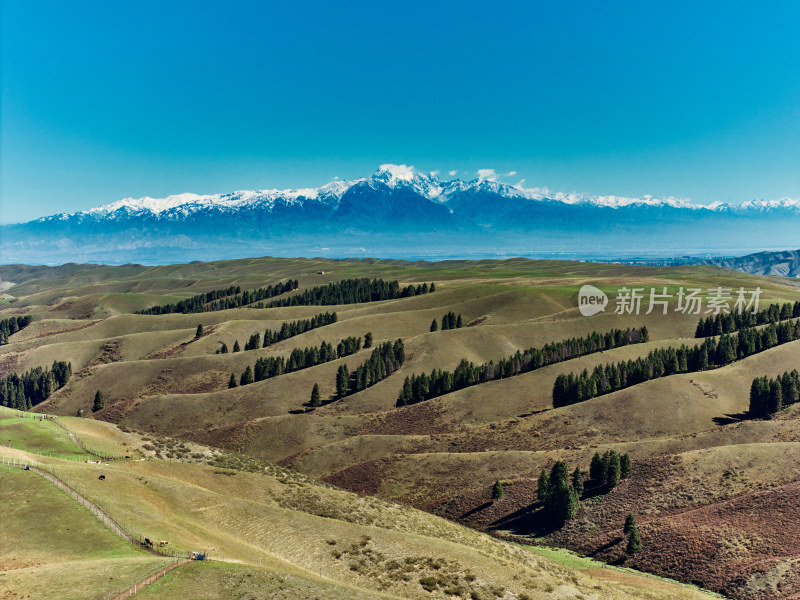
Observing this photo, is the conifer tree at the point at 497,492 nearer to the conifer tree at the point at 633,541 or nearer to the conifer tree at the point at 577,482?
the conifer tree at the point at 577,482

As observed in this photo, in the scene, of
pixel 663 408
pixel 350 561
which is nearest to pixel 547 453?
pixel 663 408

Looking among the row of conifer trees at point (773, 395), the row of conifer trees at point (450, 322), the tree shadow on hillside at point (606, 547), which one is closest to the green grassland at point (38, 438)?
the tree shadow on hillside at point (606, 547)

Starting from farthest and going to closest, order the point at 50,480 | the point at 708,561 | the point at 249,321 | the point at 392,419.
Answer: the point at 249,321, the point at 392,419, the point at 708,561, the point at 50,480

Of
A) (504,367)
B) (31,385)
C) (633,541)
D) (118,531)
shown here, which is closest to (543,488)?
(633,541)

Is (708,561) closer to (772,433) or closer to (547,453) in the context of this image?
(547,453)

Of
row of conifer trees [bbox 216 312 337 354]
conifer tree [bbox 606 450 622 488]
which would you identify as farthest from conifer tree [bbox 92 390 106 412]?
conifer tree [bbox 606 450 622 488]

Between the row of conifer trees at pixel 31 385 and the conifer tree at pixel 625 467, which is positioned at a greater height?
the conifer tree at pixel 625 467

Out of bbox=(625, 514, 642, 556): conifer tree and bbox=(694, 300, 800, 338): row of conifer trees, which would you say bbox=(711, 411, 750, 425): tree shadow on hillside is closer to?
bbox=(625, 514, 642, 556): conifer tree

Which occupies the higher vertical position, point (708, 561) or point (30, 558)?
point (30, 558)
